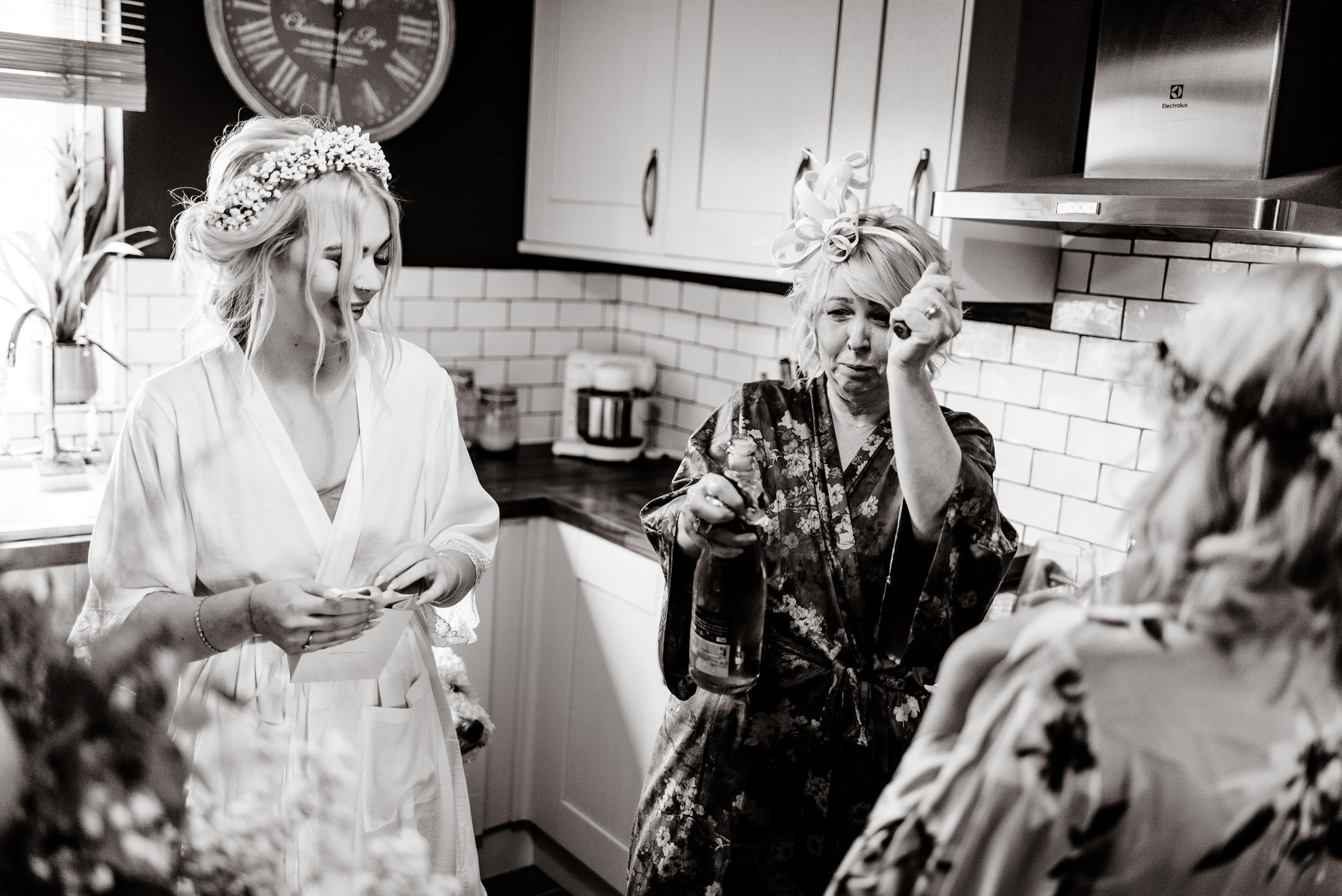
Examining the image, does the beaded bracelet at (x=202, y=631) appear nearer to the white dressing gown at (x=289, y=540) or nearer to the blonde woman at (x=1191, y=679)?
the white dressing gown at (x=289, y=540)

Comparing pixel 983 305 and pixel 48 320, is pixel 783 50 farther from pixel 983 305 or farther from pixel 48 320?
pixel 48 320

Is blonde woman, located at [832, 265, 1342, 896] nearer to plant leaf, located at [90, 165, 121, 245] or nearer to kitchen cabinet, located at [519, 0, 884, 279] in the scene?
kitchen cabinet, located at [519, 0, 884, 279]

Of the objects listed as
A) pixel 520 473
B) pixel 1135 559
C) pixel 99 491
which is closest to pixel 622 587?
pixel 520 473

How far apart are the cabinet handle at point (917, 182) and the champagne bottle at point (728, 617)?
42.7 inches

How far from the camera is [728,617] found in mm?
1346

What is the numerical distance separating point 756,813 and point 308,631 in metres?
0.63

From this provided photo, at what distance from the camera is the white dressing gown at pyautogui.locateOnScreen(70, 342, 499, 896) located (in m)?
1.50

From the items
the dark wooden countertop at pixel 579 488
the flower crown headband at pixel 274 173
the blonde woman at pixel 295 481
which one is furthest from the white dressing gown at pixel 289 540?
the dark wooden countertop at pixel 579 488

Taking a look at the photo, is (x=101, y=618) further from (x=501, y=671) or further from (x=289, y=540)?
(x=501, y=671)

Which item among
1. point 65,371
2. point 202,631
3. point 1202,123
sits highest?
point 1202,123

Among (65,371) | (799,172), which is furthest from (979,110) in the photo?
(65,371)

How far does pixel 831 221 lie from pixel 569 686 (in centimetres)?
165

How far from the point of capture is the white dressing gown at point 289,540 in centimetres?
150

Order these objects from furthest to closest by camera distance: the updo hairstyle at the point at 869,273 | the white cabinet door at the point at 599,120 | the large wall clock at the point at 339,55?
the white cabinet door at the point at 599,120
the large wall clock at the point at 339,55
the updo hairstyle at the point at 869,273
